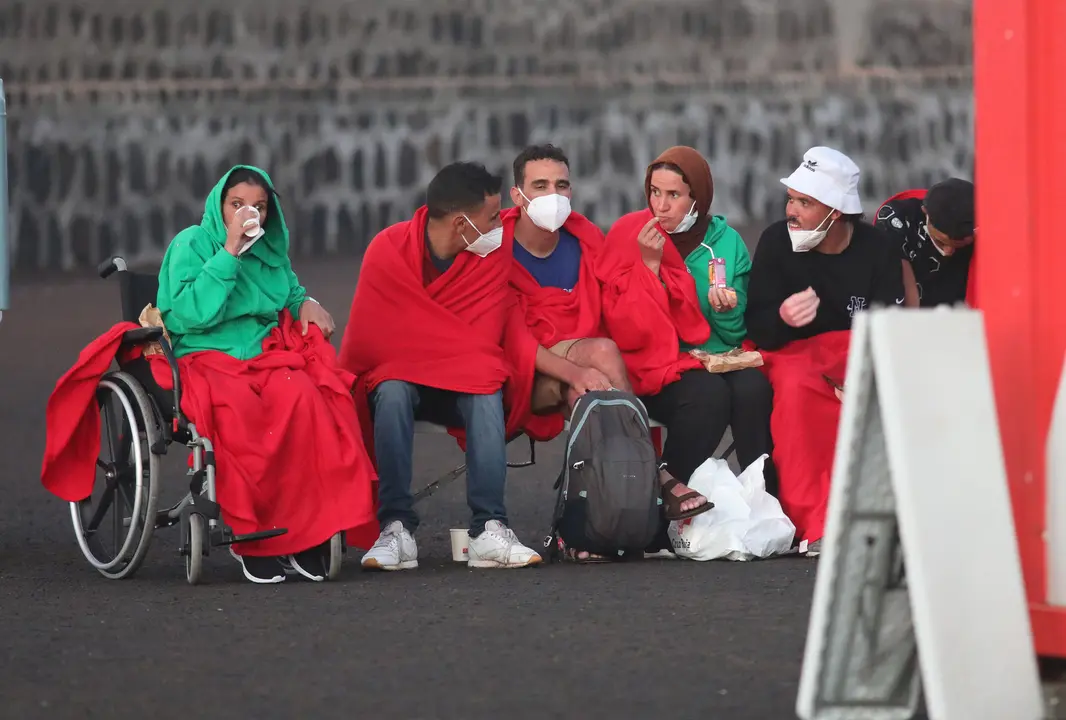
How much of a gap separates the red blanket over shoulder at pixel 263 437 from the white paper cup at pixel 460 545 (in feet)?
1.25

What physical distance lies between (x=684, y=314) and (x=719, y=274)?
174mm

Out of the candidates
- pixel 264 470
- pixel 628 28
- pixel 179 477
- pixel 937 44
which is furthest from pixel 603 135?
pixel 264 470

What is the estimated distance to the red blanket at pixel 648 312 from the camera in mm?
6246

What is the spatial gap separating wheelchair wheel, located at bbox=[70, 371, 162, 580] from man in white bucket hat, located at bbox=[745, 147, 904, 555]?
1982 millimetres

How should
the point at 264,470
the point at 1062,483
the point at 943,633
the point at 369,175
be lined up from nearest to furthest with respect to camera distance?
the point at 943,633 → the point at 1062,483 → the point at 264,470 → the point at 369,175

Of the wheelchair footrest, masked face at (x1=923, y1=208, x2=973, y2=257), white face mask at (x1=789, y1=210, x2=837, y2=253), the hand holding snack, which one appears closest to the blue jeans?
the wheelchair footrest

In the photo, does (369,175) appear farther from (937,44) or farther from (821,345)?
(821,345)

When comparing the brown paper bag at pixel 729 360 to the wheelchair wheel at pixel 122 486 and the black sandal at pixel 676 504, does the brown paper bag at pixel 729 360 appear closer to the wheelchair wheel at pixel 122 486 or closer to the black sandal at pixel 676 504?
the black sandal at pixel 676 504

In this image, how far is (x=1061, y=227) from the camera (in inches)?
142

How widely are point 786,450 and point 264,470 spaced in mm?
1671

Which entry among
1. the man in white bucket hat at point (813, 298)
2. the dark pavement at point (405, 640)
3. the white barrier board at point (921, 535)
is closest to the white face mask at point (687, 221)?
the man in white bucket hat at point (813, 298)

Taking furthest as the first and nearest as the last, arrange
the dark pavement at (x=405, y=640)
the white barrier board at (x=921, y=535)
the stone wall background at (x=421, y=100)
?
1. the stone wall background at (x=421, y=100)
2. the dark pavement at (x=405, y=640)
3. the white barrier board at (x=921, y=535)

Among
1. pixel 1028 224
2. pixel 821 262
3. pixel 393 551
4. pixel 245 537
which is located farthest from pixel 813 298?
pixel 1028 224

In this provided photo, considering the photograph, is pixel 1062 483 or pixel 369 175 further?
pixel 369 175
